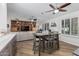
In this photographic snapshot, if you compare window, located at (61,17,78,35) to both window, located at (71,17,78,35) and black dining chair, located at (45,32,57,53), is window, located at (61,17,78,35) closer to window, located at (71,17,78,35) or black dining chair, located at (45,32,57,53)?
window, located at (71,17,78,35)

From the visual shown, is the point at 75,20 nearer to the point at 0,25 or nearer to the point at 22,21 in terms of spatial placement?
the point at 0,25

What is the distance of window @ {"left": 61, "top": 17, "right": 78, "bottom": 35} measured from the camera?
19.7ft

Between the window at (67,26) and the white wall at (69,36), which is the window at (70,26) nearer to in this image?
the window at (67,26)

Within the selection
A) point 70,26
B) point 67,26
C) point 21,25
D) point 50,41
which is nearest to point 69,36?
point 70,26

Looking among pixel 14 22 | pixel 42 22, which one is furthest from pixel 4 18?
pixel 42 22

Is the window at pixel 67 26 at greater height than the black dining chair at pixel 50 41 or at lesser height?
greater

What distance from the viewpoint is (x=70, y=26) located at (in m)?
6.53

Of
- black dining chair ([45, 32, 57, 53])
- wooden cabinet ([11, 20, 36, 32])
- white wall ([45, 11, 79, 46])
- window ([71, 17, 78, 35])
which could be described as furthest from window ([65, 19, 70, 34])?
wooden cabinet ([11, 20, 36, 32])

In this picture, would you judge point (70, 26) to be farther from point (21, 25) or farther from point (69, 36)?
point (21, 25)

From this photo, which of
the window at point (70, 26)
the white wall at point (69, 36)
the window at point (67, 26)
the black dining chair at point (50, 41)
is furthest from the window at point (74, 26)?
the black dining chair at point (50, 41)

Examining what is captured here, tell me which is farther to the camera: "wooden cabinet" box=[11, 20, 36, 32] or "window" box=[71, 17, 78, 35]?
"wooden cabinet" box=[11, 20, 36, 32]

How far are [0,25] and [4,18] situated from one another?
319mm

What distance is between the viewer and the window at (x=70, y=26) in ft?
19.7

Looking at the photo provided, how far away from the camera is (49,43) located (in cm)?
510
